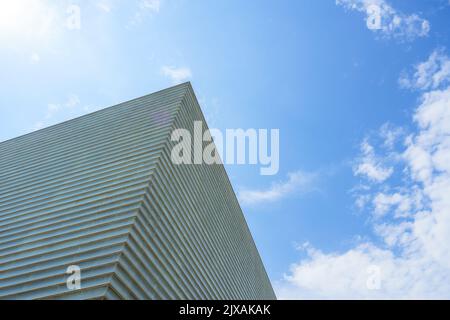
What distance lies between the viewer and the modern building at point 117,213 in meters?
18.8

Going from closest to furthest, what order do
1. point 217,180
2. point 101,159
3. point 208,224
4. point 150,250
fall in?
1. point 150,250
2. point 101,159
3. point 208,224
4. point 217,180

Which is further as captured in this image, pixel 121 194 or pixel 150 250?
pixel 121 194

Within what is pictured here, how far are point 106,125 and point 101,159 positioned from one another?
27.2 ft

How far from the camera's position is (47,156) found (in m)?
36.5

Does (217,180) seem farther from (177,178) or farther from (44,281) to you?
(44,281)

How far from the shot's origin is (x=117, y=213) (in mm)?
21359

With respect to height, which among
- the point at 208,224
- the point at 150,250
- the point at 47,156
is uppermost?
the point at 47,156

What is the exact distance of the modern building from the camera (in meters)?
18.8
